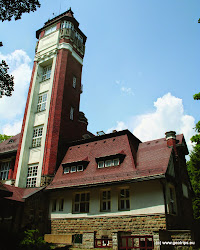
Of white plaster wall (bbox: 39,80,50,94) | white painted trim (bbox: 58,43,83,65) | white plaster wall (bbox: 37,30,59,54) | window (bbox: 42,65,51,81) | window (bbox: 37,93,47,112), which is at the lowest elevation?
window (bbox: 37,93,47,112)

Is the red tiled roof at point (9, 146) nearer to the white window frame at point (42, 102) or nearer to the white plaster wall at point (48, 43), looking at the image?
the white window frame at point (42, 102)

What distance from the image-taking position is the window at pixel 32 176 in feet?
80.1

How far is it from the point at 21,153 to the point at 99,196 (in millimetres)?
11253

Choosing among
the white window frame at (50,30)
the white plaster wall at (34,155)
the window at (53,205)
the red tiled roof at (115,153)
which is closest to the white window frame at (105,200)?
the red tiled roof at (115,153)

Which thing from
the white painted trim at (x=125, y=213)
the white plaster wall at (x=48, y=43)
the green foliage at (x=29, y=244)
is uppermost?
the white plaster wall at (x=48, y=43)

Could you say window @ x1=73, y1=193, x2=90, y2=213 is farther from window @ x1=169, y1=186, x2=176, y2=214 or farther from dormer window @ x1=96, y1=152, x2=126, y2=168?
window @ x1=169, y1=186, x2=176, y2=214

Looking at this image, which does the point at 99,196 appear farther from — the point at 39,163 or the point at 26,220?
the point at 39,163

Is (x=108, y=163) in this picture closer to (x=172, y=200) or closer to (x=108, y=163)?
(x=108, y=163)

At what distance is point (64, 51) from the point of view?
3003 centimetres

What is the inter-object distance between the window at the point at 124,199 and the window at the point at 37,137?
38.0 ft

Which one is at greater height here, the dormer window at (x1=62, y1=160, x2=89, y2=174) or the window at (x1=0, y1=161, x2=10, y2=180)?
the window at (x1=0, y1=161, x2=10, y2=180)

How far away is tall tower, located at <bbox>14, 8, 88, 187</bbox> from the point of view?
24.8 meters

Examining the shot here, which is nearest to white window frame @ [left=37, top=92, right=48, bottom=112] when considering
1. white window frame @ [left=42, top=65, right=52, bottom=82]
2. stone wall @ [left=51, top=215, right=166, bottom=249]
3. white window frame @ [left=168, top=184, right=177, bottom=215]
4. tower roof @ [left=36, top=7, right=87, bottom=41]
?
white window frame @ [left=42, top=65, right=52, bottom=82]

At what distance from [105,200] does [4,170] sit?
48.3 ft
